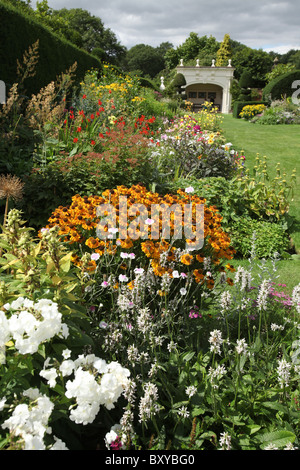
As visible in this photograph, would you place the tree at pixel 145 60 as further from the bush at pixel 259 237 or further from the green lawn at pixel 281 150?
the bush at pixel 259 237

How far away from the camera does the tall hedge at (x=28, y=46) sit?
767 cm

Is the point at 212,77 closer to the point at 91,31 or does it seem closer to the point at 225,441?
the point at 91,31

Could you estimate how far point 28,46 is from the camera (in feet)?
28.5

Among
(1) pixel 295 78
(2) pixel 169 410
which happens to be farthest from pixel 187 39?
(2) pixel 169 410

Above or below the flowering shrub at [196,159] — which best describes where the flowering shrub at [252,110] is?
above

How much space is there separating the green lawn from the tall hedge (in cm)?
546

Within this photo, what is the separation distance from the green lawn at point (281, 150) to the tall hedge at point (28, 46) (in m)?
5.46

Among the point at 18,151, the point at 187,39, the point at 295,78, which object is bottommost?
the point at 18,151

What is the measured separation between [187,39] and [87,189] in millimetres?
57071

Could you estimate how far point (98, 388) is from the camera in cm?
132

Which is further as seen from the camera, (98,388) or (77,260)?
(77,260)

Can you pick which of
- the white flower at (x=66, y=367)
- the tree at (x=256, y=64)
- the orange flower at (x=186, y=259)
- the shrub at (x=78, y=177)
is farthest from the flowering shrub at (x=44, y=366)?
the tree at (x=256, y=64)

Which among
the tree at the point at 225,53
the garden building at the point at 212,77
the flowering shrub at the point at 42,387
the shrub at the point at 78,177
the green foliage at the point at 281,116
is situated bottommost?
the flowering shrub at the point at 42,387
